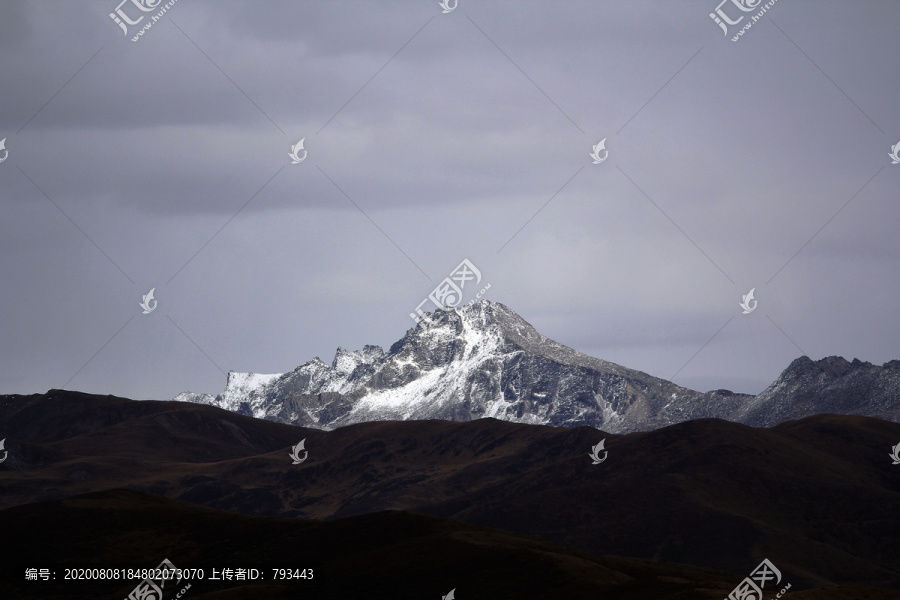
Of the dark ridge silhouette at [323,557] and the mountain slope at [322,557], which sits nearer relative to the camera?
the dark ridge silhouette at [323,557]

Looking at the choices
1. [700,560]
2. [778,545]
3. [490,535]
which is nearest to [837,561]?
[778,545]

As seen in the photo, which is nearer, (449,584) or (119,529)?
(449,584)

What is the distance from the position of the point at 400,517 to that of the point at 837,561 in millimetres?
88946

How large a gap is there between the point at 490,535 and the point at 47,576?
52811 millimetres

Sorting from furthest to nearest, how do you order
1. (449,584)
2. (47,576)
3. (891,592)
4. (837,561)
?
(837,561) → (47,576) → (449,584) → (891,592)

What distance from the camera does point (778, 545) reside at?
7347 inches

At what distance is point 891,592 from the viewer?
87.4 m

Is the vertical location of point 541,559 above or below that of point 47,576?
below

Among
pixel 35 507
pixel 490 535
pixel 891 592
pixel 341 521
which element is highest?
pixel 35 507

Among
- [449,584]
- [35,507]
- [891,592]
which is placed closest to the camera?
[891,592]

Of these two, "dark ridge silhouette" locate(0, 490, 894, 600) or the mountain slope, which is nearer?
"dark ridge silhouette" locate(0, 490, 894, 600)

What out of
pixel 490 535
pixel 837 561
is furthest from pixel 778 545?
pixel 490 535

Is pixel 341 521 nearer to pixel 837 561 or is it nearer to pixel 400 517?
pixel 400 517

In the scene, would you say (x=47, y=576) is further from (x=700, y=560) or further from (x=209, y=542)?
(x=700, y=560)
